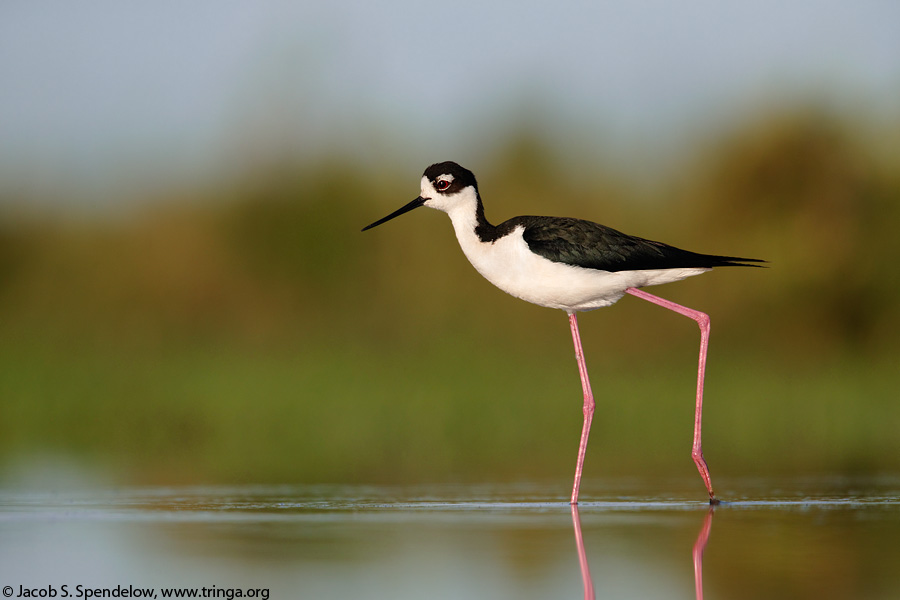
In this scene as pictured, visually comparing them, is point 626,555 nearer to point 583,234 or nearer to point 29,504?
point 583,234

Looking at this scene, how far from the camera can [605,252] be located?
769cm

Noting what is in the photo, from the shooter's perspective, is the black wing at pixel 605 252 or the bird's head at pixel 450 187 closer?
the black wing at pixel 605 252

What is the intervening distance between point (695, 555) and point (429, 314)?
36.3 feet

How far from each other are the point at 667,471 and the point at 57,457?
4.57 meters

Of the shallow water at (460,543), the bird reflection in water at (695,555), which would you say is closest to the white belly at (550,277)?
the shallow water at (460,543)

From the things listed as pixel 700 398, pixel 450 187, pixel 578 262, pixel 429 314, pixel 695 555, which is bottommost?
pixel 695 555

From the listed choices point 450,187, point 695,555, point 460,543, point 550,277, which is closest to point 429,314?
point 450,187

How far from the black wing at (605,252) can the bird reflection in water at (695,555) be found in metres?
1.55

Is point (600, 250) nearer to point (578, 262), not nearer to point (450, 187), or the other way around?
point (578, 262)

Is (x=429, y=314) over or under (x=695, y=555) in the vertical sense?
over

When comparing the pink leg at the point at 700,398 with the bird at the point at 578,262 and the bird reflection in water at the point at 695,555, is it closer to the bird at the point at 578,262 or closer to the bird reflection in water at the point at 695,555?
the bird at the point at 578,262

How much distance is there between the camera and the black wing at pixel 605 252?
7676 millimetres

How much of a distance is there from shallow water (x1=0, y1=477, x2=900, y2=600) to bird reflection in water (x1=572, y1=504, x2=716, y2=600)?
0.01m

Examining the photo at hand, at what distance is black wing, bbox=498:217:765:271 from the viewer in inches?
302
